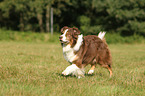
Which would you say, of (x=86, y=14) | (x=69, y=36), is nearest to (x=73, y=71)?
(x=69, y=36)

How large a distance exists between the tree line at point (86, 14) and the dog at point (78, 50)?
22.0 m

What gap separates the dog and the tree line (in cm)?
2196

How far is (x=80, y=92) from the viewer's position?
4562mm

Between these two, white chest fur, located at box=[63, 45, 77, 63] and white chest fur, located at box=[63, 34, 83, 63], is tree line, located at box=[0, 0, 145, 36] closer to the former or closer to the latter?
white chest fur, located at box=[63, 34, 83, 63]

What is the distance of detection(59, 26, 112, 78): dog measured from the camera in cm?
569

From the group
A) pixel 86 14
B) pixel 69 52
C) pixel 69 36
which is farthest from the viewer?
pixel 86 14

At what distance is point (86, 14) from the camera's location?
124ft

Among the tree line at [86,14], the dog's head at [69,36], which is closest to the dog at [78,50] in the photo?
the dog's head at [69,36]

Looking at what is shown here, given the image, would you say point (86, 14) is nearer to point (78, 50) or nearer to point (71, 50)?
point (78, 50)

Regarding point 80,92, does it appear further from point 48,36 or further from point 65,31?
point 48,36

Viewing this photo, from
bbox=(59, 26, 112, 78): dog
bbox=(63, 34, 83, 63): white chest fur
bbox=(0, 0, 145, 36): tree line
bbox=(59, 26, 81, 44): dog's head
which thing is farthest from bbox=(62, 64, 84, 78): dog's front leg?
bbox=(0, 0, 145, 36): tree line

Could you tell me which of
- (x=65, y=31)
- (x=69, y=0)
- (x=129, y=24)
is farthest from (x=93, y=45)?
(x=69, y=0)

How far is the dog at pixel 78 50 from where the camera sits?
224 inches

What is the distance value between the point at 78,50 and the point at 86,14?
32.6 m
